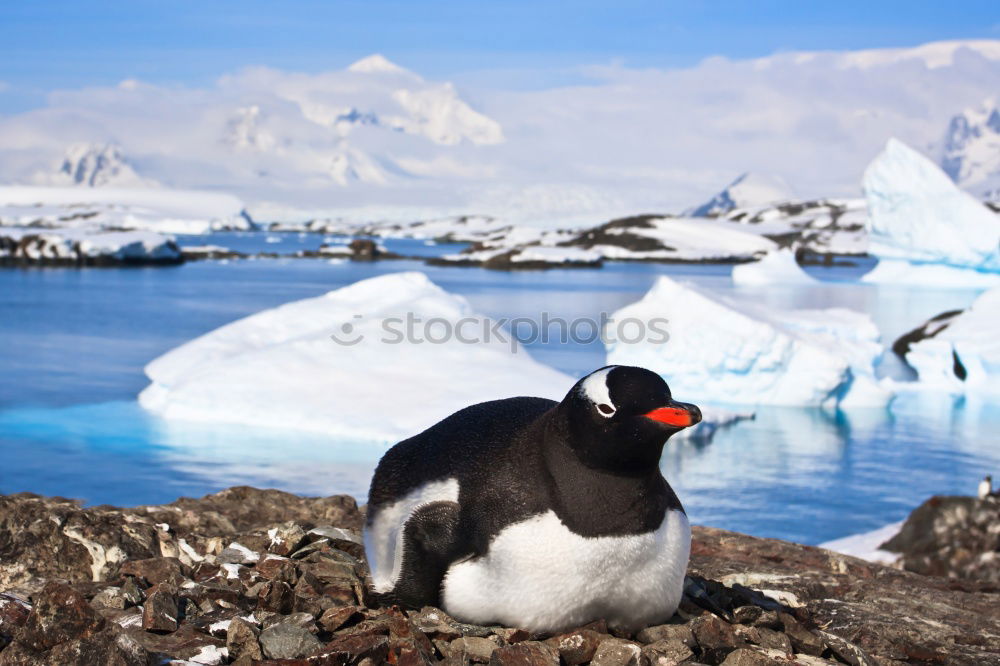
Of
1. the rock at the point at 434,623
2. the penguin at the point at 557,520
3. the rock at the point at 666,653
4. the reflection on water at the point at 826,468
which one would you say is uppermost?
the penguin at the point at 557,520

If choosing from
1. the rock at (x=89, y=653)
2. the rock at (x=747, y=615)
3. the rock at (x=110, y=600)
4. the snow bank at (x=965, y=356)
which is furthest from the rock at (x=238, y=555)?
the snow bank at (x=965, y=356)

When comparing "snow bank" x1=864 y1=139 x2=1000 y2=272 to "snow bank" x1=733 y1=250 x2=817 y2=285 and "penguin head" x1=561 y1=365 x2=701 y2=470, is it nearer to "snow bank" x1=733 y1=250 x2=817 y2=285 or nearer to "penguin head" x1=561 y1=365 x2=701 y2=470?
"snow bank" x1=733 y1=250 x2=817 y2=285

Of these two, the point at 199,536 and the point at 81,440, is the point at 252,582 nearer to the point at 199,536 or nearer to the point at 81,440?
the point at 199,536

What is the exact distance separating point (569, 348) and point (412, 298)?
1053 cm

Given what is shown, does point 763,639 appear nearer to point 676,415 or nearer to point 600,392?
point 676,415

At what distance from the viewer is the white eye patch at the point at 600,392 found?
3.10 meters

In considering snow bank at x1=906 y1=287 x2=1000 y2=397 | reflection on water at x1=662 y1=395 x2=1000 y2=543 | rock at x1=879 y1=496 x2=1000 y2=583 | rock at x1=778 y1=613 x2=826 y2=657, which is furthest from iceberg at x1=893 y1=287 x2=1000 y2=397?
rock at x1=778 y1=613 x2=826 y2=657

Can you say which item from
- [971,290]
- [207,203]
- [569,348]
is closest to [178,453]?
[569,348]

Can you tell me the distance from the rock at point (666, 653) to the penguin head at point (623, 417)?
599 millimetres

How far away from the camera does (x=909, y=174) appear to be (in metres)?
40.8

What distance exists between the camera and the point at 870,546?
414 inches

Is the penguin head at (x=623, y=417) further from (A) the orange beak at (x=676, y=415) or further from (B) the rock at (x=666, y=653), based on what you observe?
(B) the rock at (x=666, y=653)

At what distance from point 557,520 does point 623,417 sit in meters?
0.40

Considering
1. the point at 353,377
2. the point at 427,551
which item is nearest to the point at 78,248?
the point at 353,377
